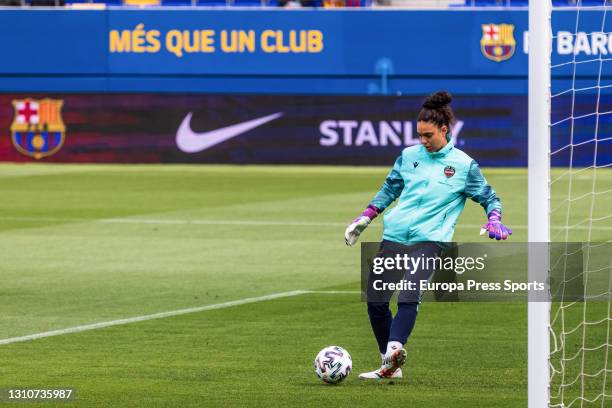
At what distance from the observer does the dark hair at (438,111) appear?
911cm

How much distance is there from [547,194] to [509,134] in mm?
25320

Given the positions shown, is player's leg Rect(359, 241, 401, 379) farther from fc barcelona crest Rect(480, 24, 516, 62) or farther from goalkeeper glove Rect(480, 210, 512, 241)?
fc barcelona crest Rect(480, 24, 516, 62)

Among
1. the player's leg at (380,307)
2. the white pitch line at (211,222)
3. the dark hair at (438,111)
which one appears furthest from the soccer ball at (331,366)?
the white pitch line at (211,222)

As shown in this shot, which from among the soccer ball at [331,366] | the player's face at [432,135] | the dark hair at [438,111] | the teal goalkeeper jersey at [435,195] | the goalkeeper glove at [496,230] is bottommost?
the soccer ball at [331,366]

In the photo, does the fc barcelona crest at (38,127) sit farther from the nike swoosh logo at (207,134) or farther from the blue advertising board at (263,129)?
the nike swoosh logo at (207,134)

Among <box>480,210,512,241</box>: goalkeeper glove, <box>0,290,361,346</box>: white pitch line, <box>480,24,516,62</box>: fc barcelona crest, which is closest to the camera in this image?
<box>480,210,512,241</box>: goalkeeper glove

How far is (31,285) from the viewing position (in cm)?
1447

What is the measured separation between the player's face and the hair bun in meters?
0.13

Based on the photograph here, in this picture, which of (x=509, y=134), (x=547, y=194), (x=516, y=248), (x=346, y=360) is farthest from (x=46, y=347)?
(x=509, y=134)

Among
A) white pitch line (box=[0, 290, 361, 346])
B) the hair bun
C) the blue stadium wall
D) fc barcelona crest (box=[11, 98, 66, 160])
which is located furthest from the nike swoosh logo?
the hair bun

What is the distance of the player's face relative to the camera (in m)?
9.12

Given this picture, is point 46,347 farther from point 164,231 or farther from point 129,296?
point 164,231

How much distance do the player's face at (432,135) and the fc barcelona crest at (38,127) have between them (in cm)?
2562

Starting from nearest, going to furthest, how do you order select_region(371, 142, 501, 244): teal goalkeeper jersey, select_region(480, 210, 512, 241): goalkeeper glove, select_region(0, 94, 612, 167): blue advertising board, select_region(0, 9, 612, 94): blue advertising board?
select_region(480, 210, 512, 241): goalkeeper glove
select_region(371, 142, 501, 244): teal goalkeeper jersey
select_region(0, 94, 612, 167): blue advertising board
select_region(0, 9, 612, 94): blue advertising board
